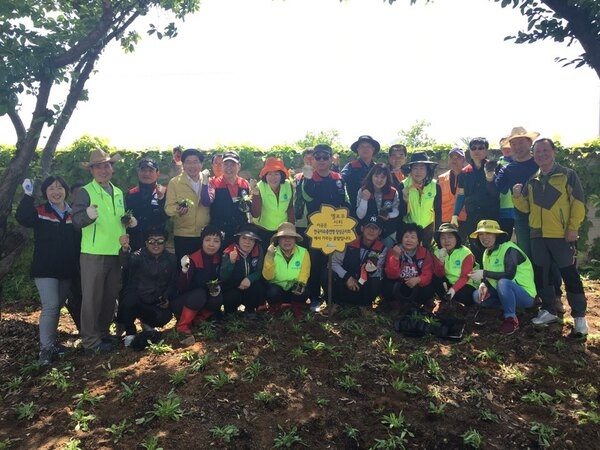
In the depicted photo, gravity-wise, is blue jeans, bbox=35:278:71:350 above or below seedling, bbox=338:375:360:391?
above

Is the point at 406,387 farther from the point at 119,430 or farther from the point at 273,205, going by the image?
the point at 273,205

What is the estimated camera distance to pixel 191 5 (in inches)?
251

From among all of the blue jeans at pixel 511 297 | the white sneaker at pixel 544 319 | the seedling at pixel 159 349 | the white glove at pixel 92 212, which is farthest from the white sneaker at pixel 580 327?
the white glove at pixel 92 212

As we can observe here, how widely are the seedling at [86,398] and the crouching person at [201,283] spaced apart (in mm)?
1433

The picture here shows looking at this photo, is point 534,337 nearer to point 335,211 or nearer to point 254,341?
point 335,211

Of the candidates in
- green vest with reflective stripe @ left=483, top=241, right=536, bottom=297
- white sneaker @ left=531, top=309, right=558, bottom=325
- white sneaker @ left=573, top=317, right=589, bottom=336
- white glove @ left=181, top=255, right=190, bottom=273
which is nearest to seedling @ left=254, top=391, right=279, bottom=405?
white glove @ left=181, top=255, right=190, bottom=273

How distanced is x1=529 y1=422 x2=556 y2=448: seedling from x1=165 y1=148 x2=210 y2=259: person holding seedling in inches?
161

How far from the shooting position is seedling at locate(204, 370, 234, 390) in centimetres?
395

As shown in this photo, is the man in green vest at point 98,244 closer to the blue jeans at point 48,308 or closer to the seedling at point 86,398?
the blue jeans at point 48,308

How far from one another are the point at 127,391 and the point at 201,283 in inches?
68.3

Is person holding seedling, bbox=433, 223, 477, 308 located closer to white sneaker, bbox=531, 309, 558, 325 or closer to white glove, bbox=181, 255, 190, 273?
white sneaker, bbox=531, 309, 558, 325

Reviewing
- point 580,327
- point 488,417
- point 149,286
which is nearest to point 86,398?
point 149,286

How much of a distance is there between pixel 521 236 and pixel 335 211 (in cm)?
246

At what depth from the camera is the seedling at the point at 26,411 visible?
3.81 m
